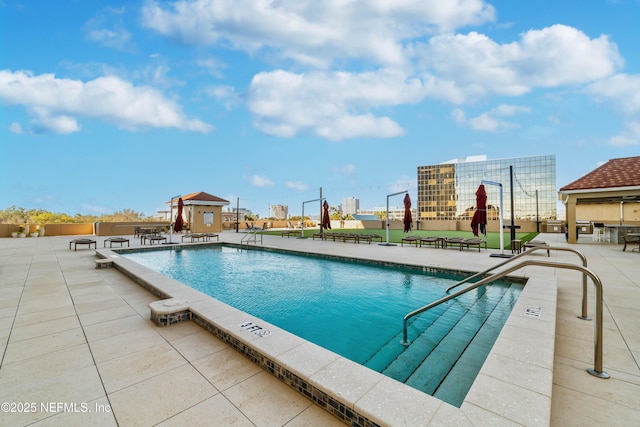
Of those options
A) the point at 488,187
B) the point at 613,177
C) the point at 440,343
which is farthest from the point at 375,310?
the point at 488,187

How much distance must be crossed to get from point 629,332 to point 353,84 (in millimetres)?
21727

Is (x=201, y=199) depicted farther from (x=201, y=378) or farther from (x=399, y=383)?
(x=399, y=383)

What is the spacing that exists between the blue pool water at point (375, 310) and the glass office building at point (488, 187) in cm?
4587

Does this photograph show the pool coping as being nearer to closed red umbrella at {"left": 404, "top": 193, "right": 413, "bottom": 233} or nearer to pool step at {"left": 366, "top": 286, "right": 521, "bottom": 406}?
pool step at {"left": 366, "top": 286, "right": 521, "bottom": 406}

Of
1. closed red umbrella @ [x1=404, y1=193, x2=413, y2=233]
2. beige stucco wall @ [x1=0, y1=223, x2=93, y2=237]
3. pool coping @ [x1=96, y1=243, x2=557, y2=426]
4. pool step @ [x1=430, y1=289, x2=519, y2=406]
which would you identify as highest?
closed red umbrella @ [x1=404, y1=193, x2=413, y2=233]

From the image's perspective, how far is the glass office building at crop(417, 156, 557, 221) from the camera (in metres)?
50.0

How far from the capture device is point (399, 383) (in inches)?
80.3

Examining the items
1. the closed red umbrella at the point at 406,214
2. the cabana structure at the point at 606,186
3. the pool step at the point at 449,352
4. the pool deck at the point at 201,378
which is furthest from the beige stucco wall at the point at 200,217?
the cabana structure at the point at 606,186

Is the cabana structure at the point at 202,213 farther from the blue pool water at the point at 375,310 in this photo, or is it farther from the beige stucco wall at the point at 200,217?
the blue pool water at the point at 375,310

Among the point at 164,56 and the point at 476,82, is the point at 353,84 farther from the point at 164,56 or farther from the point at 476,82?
the point at 164,56

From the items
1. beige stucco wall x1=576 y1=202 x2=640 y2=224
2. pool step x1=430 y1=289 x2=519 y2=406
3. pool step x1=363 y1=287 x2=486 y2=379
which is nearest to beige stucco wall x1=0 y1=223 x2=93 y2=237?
pool step x1=363 y1=287 x2=486 y2=379

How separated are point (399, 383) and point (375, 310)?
8.97 ft

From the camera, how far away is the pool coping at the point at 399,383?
5.56ft

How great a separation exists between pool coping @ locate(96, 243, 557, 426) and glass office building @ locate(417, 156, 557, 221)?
161 feet
